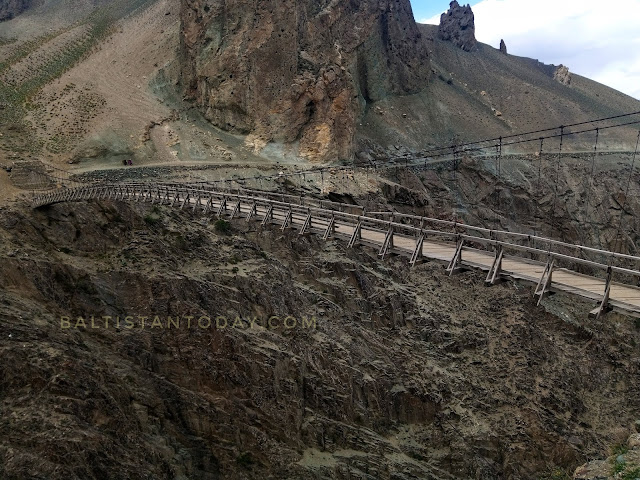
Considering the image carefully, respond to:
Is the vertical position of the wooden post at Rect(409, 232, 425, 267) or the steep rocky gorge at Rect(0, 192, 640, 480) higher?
the wooden post at Rect(409, 232, 425, 267)

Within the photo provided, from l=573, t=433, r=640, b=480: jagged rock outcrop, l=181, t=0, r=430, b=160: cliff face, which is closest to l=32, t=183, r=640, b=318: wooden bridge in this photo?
l=573, t=433, r=640, b=480: jagged rock outcrop

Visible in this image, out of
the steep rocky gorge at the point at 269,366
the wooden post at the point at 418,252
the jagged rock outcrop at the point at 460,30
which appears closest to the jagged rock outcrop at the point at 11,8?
the jagged rock outcrop at the point at 460,30

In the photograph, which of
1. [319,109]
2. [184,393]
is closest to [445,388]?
[184,393]

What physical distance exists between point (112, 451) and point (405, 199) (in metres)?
34.1

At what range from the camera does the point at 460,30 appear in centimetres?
8931

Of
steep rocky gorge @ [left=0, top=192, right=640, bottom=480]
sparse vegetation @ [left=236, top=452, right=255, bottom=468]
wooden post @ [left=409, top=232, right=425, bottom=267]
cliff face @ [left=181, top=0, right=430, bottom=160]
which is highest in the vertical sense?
cliff face @ [left=181, top=0, right=430, bottom=160]

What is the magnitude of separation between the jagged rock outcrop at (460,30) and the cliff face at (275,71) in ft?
138

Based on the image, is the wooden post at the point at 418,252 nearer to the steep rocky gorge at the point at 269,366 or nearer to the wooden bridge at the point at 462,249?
the wooden bridge at the point at 462,249

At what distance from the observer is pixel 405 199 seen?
4716cm

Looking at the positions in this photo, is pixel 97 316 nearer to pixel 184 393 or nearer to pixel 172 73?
pixel 184 393

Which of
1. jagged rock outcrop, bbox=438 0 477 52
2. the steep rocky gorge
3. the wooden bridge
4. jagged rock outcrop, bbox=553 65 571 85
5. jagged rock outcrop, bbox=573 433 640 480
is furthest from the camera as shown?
jagged rock outcrop, bbox=553 65 571 85

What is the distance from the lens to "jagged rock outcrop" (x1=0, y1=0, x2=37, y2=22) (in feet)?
241

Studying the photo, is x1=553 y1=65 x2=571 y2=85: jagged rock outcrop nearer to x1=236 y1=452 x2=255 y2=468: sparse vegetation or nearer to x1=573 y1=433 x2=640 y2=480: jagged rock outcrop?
x1=236 y1=452 x2=255 y2=468: sparse vegetation

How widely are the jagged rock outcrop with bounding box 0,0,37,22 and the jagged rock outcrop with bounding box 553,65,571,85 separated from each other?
8249 centimetres
